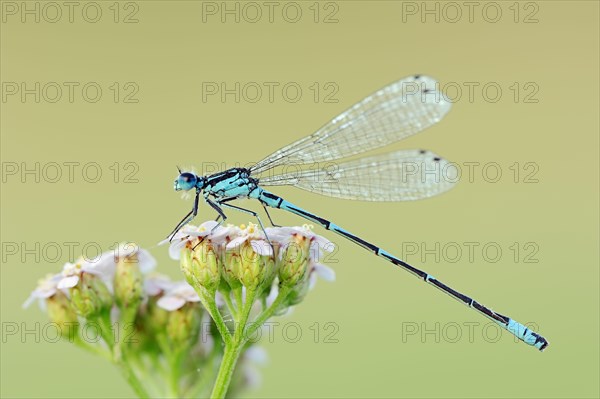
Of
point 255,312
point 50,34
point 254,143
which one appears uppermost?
point 50,34

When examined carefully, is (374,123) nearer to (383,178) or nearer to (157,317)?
(383,178)

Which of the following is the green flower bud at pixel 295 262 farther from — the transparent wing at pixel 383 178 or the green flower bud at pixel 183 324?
the transparent wing at pixel 383 178

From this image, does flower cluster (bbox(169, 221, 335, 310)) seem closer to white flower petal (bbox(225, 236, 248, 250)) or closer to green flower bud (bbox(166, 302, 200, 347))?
white flower petal (bbox(225, 236, 248, 250))

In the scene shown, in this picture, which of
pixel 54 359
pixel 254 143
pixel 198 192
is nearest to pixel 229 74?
pixel 254 143

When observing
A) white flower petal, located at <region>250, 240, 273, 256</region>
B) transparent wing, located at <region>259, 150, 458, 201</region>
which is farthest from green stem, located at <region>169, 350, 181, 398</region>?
transparent wing, located at <region>259, 150, 458, 201</region>

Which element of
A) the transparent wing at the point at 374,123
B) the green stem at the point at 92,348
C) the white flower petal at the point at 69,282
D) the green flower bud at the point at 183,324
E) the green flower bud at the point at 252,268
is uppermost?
the transparent wing at the point at 374,123

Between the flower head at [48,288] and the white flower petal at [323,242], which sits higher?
the white flower petal at [323,242]

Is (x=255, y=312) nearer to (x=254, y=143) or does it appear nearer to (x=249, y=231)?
(x=249, y=231)

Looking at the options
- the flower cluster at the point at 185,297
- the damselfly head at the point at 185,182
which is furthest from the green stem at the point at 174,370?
the damselfly head at the point at 185,182
